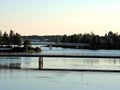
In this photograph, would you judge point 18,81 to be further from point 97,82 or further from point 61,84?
point 97,82

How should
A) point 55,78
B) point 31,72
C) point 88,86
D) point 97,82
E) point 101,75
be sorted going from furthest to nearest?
point 31,72 → point 101,75 → point 55,78 → point 97,82 → point 88,86

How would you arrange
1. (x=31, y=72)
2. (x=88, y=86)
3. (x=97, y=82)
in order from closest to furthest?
1. (x=88, y=86)
2. (x=97, y=82)
3. (x=31, y=72)

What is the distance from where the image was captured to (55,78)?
102625mm

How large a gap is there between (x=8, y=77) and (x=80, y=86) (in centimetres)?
2140

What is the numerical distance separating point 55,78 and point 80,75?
11.0 m

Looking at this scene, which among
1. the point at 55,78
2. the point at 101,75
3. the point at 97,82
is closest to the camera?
the point at 97,82

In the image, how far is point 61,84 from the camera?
9094 cm

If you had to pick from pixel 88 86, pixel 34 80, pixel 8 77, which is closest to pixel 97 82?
pixel 88 86

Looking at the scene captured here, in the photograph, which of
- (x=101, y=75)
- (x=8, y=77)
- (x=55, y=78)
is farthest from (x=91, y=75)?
(x=8, y=77)

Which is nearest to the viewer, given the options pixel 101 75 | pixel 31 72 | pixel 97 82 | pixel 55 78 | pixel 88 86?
pixel 88 86

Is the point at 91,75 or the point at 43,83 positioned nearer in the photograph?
the point at 43,83

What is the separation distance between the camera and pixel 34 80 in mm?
98875

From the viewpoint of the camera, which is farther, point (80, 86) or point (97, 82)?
point (97, 82)

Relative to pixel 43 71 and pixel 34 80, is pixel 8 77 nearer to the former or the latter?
pixel 34 80
